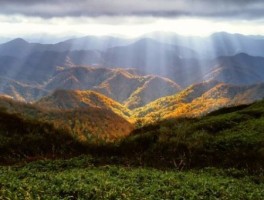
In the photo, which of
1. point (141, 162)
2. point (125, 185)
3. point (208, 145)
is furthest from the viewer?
point (208, 145)

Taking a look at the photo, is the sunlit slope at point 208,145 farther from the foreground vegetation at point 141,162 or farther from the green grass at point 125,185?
the green grass at point 125,185

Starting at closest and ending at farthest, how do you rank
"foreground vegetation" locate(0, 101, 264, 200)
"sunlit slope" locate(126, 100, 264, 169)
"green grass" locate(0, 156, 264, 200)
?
"green grass" locate(0, 156, 264, 200) → "foreground vegetation" locate(0, 101, 264, 200) → "sunlit slope" locate(126, 100, 264, 169)

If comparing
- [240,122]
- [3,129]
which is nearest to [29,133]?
[3,129]

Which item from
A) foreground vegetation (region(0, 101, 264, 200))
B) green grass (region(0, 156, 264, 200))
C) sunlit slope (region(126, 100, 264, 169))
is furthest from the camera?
sunlit slope (region(126, 100, 264, 169))

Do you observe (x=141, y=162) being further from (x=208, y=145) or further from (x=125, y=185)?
(x=125, y=185)

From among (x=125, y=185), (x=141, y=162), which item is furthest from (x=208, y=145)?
(x=125, y=185)

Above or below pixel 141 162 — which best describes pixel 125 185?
below

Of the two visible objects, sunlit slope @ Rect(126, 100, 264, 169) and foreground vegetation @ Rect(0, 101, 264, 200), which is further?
sunlit slope @ Rect(126, 100, 264, 169)

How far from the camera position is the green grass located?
22.3 meters

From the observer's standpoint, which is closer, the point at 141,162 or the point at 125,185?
the point at 125,185

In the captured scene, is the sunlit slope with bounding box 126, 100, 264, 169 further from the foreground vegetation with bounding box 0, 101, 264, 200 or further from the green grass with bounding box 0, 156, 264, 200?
the green grass with bounding box 0, 156, 264, 200

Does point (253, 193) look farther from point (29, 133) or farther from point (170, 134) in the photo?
point (29, 133)

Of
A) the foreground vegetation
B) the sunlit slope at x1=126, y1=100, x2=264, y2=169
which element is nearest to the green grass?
the foreground vegetation

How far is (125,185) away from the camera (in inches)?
1005
